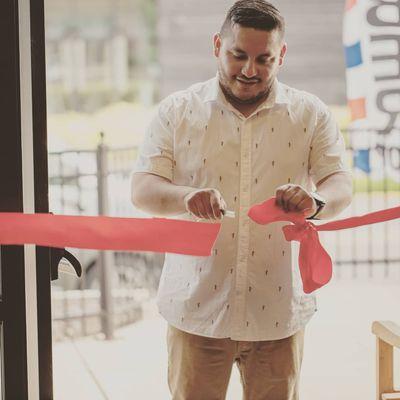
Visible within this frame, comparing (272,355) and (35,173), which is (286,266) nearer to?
(272,355)

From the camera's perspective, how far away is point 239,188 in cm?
134

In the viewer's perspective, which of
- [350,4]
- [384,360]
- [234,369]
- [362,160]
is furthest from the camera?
[362,160]

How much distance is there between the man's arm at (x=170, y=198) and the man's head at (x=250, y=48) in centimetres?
22

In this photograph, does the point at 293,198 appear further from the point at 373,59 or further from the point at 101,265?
the point at 101,265

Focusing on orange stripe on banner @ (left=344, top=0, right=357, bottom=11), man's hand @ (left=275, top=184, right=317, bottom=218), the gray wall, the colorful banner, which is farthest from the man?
the gray wall

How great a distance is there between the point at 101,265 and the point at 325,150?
2.30 metres

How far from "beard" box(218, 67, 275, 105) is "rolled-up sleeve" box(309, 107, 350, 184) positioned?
12cm

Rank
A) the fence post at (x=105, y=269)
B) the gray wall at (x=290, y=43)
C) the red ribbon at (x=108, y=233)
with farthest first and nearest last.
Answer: the gray wall at (x=290, y=43)
the fence post at (x=105, y=269)
the red ribbon at (x=108, y=233)

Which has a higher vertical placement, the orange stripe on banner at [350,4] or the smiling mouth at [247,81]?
the orange stripe on banner at [350,4]

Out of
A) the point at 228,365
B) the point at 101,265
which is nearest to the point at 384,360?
the point at 228,365

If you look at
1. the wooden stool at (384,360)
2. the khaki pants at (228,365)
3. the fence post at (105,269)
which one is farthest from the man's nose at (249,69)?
the fence post at (105,269)

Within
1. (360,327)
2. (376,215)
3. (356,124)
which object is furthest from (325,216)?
(356,124)

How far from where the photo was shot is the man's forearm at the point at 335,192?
130cm

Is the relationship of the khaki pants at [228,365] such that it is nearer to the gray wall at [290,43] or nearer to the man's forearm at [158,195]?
the man's forearm at [158,195]
